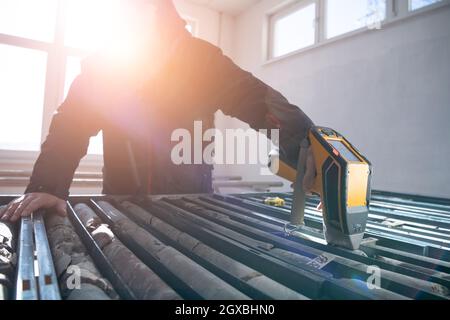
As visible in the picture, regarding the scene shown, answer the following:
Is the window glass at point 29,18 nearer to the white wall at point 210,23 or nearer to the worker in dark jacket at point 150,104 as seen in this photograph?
the white wall at point 210,23

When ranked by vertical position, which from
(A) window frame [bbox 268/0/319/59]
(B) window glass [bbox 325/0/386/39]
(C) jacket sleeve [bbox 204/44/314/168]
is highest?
(A) window frame [bbox 268/0/319/59]

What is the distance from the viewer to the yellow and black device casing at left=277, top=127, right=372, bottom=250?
70 centimetres

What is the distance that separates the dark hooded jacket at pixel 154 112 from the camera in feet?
4.00

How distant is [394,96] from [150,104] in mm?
2295

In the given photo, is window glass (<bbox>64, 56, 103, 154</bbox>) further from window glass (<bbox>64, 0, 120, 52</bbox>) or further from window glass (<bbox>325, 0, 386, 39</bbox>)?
window glass (<bbox>325, 0, 386, 39</bbox>)

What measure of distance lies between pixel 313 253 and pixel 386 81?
2.74 m

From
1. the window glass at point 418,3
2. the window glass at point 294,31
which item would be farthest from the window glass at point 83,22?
the window glass at point 418,3

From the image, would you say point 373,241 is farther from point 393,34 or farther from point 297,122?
point 393,34

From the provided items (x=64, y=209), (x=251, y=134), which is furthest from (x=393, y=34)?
(x=64, y=209)

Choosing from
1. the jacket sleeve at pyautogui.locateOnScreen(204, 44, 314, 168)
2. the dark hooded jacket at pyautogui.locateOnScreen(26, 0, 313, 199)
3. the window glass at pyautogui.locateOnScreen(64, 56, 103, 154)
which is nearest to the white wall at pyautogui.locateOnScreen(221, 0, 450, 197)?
the dark hooded jacket at pyautogui.locateOnScreen(26, 0, 313, 199)

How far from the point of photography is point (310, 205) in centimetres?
134

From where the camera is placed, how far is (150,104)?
4.88 ft

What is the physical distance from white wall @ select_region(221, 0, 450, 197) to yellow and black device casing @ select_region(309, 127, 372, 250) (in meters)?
2.24

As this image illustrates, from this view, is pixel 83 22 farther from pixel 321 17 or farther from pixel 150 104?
pixel 150 104
